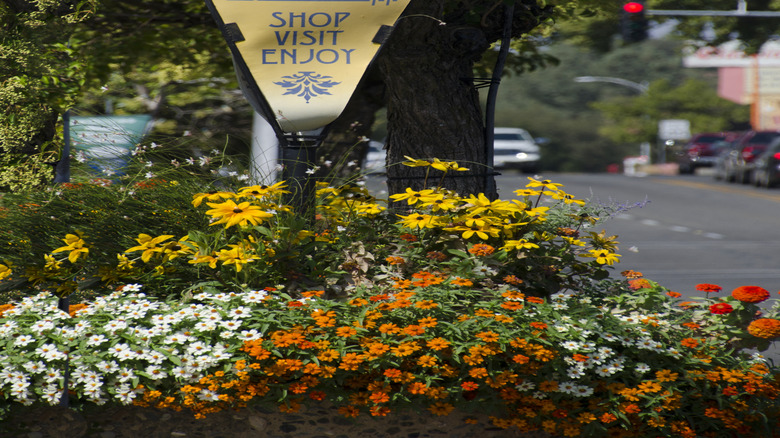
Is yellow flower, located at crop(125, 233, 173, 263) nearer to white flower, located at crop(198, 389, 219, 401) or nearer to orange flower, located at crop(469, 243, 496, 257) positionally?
white flower, located at crop(198, 389, 219, 401)

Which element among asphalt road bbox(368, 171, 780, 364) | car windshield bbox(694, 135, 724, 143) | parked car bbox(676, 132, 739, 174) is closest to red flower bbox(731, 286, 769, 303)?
asphalt road bbox(368, 171, 780, 364)

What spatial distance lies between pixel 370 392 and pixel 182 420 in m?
0.75

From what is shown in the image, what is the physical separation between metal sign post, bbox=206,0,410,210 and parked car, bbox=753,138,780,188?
21.9m

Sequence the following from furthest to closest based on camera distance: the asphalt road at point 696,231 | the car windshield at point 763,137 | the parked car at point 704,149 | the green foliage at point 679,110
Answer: the green foliage at point 679,110, the parked car at point 704,149, the car windshield at point 763,137, the asphalt road at point 696,231

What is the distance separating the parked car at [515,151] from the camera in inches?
1300

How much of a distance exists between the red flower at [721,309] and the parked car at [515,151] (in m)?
27.9

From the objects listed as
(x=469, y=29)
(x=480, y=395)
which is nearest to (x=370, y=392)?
(x=480, y=395)

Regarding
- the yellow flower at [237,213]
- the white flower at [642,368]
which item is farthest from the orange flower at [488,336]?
the yellow flower at [237,213]

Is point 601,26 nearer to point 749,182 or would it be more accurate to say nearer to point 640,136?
point 749,182

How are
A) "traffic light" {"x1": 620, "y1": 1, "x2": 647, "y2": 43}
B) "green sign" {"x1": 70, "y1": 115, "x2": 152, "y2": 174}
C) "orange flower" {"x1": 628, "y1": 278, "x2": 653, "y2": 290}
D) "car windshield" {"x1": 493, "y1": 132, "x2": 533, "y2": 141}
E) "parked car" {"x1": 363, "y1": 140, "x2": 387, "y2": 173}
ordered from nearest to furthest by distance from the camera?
"orange flower" {"x1": 628, "y1": 278, "x2": 653, "y2": 290} → "green sign" {"x1": 70, "y1": 115, "x2": 152, "y2": 174} → "parked car" {"x1": 363, "y1": 140, "x2": 387, "y2": 173} → "traffic light" {"x1": 620, "y1": 1, "x2": 647, "y2": 43} → "car windshield" {"x1": 493, "y1": 132, "x2": 533, "y2": 141}

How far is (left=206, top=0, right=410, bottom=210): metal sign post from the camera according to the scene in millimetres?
4453

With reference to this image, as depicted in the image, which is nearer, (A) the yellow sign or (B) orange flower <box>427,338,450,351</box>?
(B) orange flower <box>427,338,450,351</box>

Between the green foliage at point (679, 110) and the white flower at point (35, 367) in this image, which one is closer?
the white flower at point (35, 367)

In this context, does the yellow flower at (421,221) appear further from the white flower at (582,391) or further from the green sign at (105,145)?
the green sign at (105,145)
